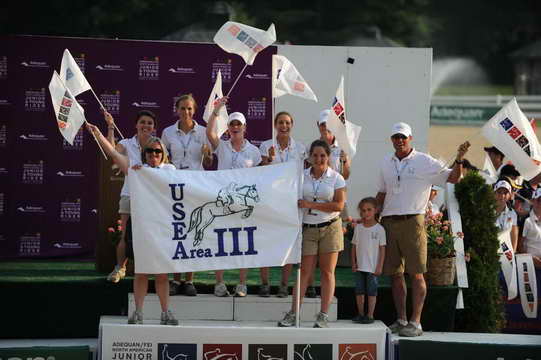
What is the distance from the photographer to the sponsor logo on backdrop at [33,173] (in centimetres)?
1424

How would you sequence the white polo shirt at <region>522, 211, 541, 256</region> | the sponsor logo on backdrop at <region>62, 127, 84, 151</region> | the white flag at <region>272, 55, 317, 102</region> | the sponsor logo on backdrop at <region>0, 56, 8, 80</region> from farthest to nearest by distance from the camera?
A: the sponsor logo on backdrop at <region>62, 127, 84, 151</region> < the sponsor logo on backdrop at <region>0, 56, 8, 80</region> < the white polo shirt at <region>522, 211, 541, 256</region> < the white flag at <region>272, 55, 317, 102</region>

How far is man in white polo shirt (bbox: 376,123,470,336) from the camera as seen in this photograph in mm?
11273

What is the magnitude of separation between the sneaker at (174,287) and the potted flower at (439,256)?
2.61m

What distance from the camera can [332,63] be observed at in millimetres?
15203

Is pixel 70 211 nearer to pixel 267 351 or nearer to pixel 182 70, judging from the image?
pixel 182 70

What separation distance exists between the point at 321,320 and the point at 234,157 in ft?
6.03

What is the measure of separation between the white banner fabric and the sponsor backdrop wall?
10.6 feet

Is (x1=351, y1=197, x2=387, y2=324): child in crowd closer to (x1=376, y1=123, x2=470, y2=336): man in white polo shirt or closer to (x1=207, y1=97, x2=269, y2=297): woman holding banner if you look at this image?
(x1=376, y1=123, x2=470, y2=336): man in white polo shirt

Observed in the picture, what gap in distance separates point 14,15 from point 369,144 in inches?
1161

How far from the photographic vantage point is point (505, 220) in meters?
13.0

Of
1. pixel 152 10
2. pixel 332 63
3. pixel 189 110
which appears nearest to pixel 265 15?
Answer: pixel 152 10

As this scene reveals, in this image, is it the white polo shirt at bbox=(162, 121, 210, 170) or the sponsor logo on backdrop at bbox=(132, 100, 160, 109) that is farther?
the sponsor logo on backdrop at bbox=(132, 100, 160, 109)

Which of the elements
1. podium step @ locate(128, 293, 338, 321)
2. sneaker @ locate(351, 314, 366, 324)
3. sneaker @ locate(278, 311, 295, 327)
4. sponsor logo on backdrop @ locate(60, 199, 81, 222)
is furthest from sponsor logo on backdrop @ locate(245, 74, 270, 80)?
sneaker @ locate(278, 311, 295, 327)

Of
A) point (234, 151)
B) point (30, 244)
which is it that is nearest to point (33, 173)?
point (30, 244)
